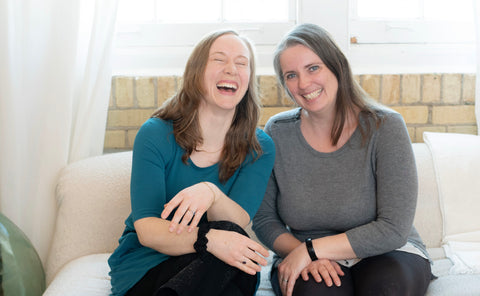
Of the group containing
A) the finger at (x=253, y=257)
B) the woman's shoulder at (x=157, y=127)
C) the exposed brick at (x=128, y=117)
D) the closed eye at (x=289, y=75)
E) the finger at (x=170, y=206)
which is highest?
the closed eye at (x=289, y=75)

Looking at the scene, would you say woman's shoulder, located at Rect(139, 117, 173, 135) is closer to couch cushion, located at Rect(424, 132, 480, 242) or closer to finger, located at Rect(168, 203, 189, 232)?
finger, located at Rect(168, 203, 189, 232)

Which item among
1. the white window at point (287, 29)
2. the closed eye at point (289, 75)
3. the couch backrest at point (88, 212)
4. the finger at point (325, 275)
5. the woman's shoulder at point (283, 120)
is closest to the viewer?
the finger at point (325, 275)

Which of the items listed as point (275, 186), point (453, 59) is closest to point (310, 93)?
point (275, 186)

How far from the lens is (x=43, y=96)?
6.36 feet

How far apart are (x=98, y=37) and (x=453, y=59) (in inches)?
64.1

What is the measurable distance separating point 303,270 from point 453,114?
120 cm

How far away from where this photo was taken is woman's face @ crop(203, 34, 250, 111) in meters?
1.47

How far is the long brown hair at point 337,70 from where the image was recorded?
1.54m

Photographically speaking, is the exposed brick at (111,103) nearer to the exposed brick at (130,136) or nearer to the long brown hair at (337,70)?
the exposed brick at (130,136)

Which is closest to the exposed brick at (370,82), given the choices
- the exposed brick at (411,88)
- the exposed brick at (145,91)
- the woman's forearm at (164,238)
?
the exposed brick at (411,88)

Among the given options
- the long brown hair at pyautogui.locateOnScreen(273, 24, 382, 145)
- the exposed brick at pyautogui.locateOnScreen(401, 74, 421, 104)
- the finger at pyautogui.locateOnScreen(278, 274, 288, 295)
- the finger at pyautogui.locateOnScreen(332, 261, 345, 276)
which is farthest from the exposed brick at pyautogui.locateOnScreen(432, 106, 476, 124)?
the finger at pyautogui.locateOnScreen(278, 274, 288, 295)

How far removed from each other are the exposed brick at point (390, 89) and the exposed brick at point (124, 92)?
1132 millimetres

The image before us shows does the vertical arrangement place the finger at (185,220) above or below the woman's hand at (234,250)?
above

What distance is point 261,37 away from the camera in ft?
7.54
